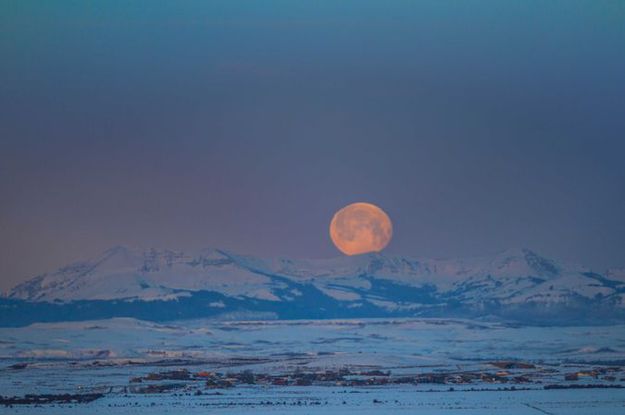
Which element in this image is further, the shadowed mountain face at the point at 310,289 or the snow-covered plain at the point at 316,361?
the shadowed mountain face at the point at 310,289

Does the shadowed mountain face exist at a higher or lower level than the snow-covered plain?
higher

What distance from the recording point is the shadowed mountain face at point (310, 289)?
438ft

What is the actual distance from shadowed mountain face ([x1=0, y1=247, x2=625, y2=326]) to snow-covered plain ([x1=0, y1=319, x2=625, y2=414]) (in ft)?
29.7

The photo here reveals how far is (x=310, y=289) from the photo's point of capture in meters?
151

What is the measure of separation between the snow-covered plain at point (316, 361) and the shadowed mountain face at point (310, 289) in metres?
9.05

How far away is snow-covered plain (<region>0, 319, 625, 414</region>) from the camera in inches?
2152

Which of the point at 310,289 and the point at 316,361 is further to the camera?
the point at 310,289

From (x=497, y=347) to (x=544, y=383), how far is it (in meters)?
34.6

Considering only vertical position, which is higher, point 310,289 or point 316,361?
point 310,289

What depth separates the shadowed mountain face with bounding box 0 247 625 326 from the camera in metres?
134

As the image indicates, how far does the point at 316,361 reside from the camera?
84.5 metres

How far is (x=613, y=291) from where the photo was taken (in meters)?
137

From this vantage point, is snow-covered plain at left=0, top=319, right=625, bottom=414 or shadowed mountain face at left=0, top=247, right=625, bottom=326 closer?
snow-covered plain at left=0, top=319, right=625, bottom=414

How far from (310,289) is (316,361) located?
66.1 metres
